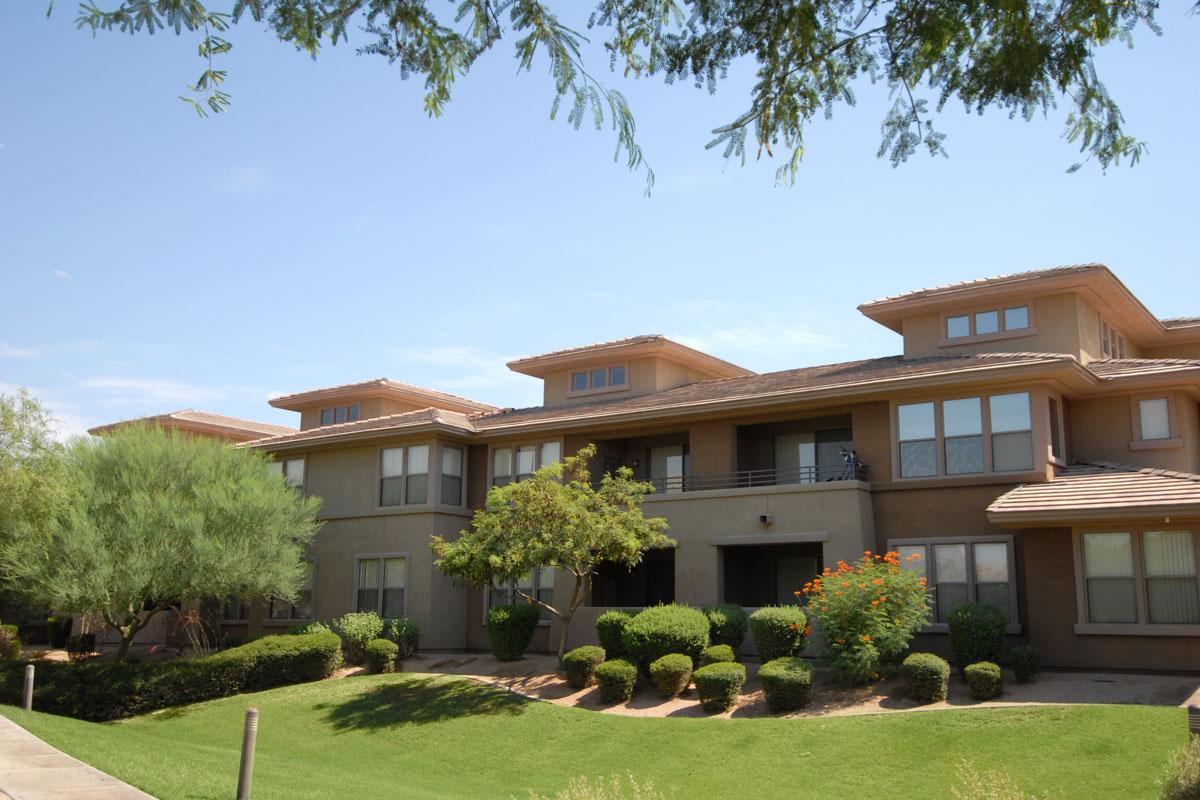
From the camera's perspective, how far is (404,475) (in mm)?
30734

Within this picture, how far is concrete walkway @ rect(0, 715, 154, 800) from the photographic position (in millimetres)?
11438

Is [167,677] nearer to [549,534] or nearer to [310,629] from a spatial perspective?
[310,629]

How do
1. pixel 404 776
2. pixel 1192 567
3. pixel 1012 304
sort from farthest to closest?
pixel 1012 304, pixel 1192 567, pixel 404 776

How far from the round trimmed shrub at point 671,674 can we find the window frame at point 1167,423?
441 inches

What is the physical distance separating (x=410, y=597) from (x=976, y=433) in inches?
596

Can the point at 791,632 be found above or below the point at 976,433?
below

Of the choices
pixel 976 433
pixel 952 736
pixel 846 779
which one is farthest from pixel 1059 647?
pixel 846 779

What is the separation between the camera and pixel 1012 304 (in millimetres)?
25875

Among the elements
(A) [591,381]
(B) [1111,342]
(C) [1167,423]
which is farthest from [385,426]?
(C) [1167,423]

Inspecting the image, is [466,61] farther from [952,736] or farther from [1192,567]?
[1192,567]

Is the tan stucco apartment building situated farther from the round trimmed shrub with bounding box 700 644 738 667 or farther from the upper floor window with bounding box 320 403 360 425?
the upper floor window with bounding box 320 403 360 425

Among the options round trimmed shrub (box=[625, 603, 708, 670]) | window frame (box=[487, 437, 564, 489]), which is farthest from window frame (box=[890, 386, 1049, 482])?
window frame (box=[487, 437, 564, 489])

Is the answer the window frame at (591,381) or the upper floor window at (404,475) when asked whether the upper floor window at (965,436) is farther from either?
the upper floor window at (404,475)

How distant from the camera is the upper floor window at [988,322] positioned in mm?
25719
